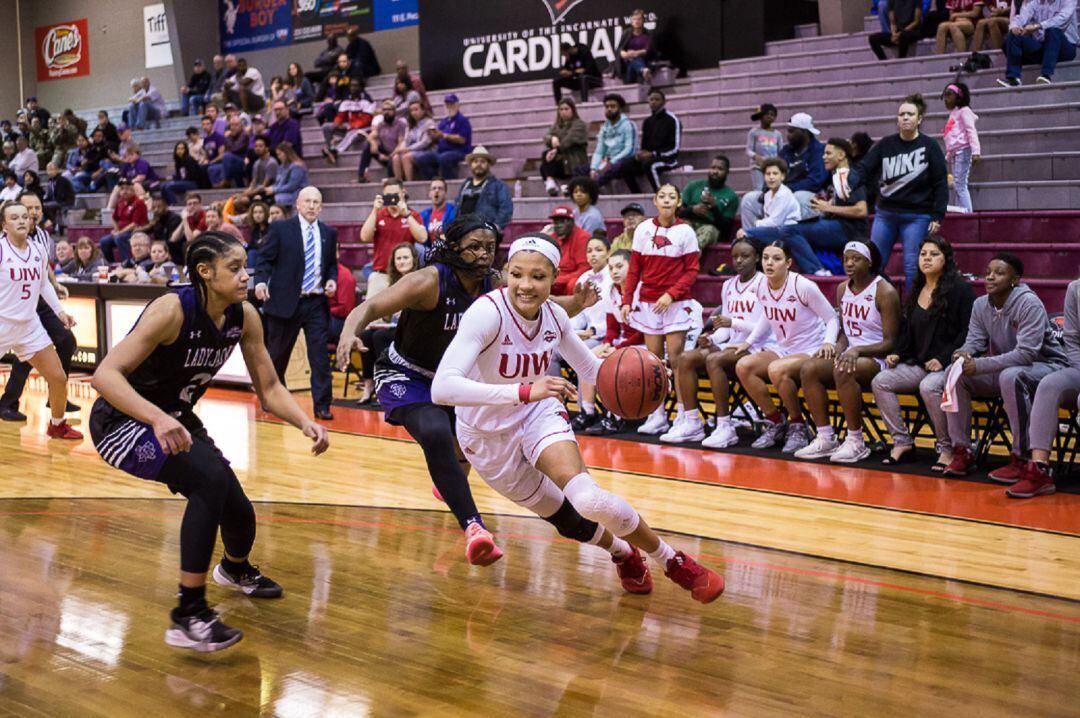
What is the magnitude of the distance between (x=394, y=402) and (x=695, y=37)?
1162cm

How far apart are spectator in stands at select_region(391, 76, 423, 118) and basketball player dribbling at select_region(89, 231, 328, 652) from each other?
11739 millimetres

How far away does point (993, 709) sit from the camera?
364 cm

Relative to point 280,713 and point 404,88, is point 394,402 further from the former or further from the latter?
point 404,88

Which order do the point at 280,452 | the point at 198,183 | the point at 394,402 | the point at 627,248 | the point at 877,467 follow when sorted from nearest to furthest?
the point at 394,402 < the point at 877,467 < the point at 280,452 < the point at 627,248 < the point at 198,183

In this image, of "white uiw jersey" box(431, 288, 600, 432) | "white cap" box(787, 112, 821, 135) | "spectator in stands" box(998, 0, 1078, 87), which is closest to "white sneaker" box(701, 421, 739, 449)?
"white cap" box(787, 112, 821, 135)

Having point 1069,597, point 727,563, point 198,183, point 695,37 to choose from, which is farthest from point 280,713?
point 198,183

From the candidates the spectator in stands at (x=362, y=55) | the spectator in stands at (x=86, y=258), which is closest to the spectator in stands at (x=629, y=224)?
the spectator in stands at (x=86, y=258)

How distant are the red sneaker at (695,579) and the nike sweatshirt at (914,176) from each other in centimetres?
513

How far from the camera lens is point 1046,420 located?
6.84 metres

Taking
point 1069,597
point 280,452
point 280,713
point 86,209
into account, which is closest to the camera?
point 280,713

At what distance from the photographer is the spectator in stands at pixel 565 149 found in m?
13.2

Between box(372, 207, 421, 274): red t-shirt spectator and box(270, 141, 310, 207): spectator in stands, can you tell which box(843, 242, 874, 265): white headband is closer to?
box(372, 207, 421, 274): red t-shirt spectator

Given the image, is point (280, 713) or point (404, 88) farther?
point (404, 88)

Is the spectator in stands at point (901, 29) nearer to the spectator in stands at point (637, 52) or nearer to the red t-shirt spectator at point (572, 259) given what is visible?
the spectator in stands at point (637, 52)
